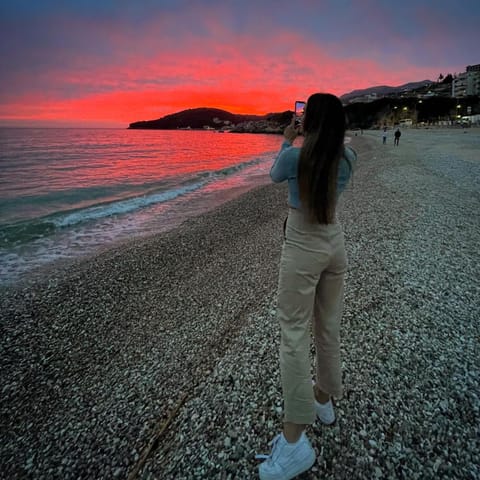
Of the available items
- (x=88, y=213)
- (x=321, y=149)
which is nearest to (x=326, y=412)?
(x=321, y=149)

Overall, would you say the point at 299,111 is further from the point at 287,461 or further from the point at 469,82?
the point at 469,82

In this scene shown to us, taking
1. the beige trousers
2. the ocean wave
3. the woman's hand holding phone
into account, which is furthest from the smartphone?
the ocean wave

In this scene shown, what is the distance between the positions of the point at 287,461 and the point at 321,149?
232 cm

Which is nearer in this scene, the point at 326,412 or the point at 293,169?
the point at 293,169

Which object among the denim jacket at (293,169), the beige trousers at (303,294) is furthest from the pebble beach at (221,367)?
the denim jacket at (293,169)

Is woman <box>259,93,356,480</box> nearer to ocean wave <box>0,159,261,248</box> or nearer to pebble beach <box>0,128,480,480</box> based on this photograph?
pebble beach <box>0,128,480,480</box>

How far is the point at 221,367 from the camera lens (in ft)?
12.4

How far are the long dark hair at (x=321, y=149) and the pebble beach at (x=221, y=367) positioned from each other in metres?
2.26

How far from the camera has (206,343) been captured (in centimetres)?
448

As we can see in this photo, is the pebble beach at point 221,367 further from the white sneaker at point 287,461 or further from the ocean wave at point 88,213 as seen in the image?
the ocean wave at point 88,213

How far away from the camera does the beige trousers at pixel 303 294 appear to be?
6.65ft

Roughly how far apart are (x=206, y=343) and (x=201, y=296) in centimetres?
159

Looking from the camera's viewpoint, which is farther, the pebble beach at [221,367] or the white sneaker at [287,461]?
the pebble beach at [221,367]

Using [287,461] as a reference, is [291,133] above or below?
above
